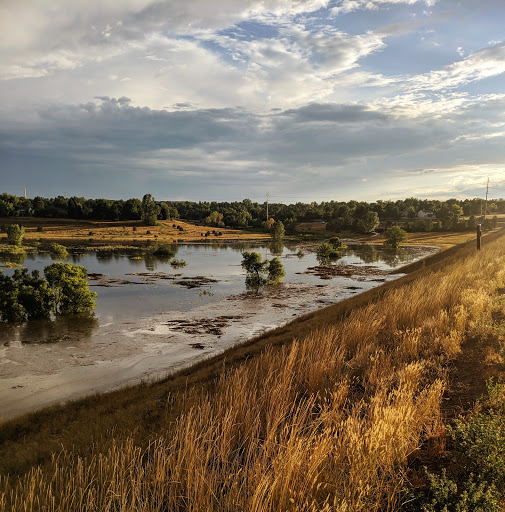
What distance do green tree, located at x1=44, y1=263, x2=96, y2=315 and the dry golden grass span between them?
3950 inches

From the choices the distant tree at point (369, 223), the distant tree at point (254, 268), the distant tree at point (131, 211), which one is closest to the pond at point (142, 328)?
the distant tree at point (254, 268)

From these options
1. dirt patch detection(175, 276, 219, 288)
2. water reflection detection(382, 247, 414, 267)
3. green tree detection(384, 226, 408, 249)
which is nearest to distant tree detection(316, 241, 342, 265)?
water reflection detection(382, 247, 414, 267)

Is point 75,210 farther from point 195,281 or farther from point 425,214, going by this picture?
point 425,214

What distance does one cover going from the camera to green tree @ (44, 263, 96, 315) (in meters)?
33.5

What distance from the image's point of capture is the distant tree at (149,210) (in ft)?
526

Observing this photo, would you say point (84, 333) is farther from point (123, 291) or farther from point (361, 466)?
point (361, 466)

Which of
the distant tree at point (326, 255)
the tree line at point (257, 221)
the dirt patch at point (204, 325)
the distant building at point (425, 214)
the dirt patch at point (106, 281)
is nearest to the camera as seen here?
the dirt patch at point (204, 325)

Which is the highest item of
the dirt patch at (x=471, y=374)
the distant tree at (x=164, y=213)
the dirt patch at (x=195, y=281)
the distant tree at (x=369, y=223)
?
the distant tree at (x=164, y=213)

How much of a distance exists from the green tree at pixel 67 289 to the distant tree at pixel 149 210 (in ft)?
426

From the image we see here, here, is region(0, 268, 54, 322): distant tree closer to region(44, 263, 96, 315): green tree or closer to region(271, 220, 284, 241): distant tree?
region(44, 263, 96, 315): green tree

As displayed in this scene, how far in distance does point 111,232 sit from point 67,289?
120 meters

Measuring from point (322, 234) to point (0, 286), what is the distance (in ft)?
450

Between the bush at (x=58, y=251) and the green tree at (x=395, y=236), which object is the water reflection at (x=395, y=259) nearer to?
the green tree at (x=395, y=236)

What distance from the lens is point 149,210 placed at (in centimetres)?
16988
